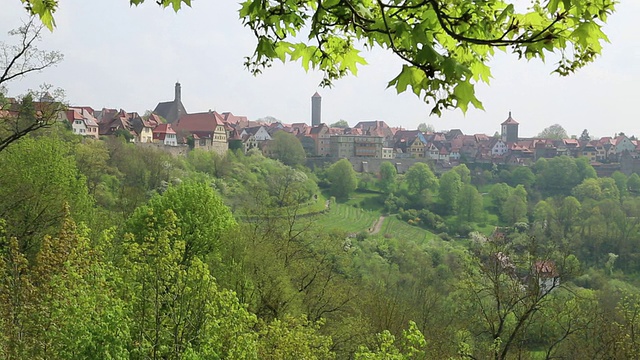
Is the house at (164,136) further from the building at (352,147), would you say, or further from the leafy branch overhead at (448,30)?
the leafy branch overhead at (448,30)

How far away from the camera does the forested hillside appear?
920 cm

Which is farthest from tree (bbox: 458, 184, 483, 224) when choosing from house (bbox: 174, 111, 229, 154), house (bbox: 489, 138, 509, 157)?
house (bbox: 174, 111, 229, 154)

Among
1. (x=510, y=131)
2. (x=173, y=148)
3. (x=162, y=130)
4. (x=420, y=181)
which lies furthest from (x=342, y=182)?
(x=510, y=131)

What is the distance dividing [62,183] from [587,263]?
42.1 meters

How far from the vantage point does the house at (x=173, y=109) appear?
81562 millimetres

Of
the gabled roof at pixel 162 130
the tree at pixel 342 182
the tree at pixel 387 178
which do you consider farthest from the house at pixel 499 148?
the gabled roof at pixel 162 130

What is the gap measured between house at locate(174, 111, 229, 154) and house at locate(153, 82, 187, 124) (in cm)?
1223

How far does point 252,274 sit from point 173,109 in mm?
68904

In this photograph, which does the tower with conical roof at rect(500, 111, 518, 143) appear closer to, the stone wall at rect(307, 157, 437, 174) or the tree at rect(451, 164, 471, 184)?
the stone wall at rect(307, 157, 437, 174)

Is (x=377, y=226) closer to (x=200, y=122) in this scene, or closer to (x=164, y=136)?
(x=164, y=136)

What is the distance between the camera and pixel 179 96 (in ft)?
274

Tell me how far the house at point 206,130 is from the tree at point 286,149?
732 cm

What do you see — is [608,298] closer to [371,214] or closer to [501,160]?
[371,214]

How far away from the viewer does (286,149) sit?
7200 cm
